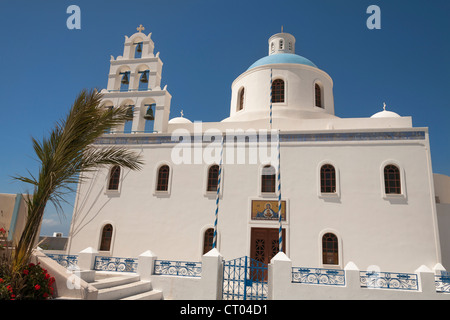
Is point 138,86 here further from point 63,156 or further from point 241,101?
point 63,156

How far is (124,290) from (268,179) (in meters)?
6.56

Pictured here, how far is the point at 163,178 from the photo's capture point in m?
12.7

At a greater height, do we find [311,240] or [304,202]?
[304,202]

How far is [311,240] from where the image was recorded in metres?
10.8

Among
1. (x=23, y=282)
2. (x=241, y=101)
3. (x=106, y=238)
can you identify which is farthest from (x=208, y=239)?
(x=241, y=101)

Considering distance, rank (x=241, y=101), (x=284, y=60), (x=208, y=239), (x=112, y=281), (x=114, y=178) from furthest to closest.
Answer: (x=241, y=101) < (x=284, y=60) < (x=114, y=178) < (x=208, y=239) < (x=112, y=281)

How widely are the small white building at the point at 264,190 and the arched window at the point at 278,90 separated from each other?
0.50 m

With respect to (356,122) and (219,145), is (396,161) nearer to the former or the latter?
(356,122)

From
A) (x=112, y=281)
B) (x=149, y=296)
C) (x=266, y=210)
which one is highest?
(x=266, y=210)
